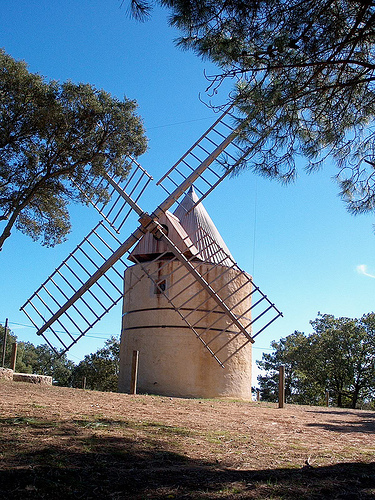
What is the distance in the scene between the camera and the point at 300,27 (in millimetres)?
4711

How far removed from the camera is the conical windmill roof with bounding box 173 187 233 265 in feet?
45.0

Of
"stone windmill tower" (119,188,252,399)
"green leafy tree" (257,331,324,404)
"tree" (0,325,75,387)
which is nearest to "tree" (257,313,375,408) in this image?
"green leafy tree" (257,331,324,404)

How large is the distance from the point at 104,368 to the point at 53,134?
23.7 m

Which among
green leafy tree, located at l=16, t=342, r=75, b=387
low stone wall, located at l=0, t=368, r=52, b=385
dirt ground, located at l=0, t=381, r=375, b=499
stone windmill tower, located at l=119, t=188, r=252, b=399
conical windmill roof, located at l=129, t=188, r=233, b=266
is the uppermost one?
conical windmill roof, located at l=129, t=188, r=233, b=266

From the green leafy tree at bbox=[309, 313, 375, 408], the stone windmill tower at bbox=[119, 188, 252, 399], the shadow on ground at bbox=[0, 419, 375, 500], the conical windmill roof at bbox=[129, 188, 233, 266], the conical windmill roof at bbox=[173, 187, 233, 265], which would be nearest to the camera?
the shadow on ground at bbox=[0, 419, 375, 500]

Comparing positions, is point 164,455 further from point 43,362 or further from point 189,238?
point 43,362

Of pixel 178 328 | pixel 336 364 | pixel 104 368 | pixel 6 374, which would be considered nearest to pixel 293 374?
pixel 336 364

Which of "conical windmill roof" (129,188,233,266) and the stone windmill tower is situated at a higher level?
"conical windmill roof" (129,188,233,266)

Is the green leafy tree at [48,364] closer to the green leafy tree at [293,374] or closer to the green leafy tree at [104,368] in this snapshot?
the green leafy tree at [104,368]

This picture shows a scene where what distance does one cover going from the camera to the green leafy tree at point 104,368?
29.7m

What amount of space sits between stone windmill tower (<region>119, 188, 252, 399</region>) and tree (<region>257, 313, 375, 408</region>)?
13914 millimetres

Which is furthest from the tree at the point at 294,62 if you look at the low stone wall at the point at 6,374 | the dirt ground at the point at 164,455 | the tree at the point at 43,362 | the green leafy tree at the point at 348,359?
the tree at the point at 43,362

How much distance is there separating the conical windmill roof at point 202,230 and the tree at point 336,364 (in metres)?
14.6

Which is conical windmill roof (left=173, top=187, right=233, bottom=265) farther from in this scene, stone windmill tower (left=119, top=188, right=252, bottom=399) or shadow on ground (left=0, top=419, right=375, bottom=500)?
shadow on ground (left=0, top=419, right=375, bottom=500)
